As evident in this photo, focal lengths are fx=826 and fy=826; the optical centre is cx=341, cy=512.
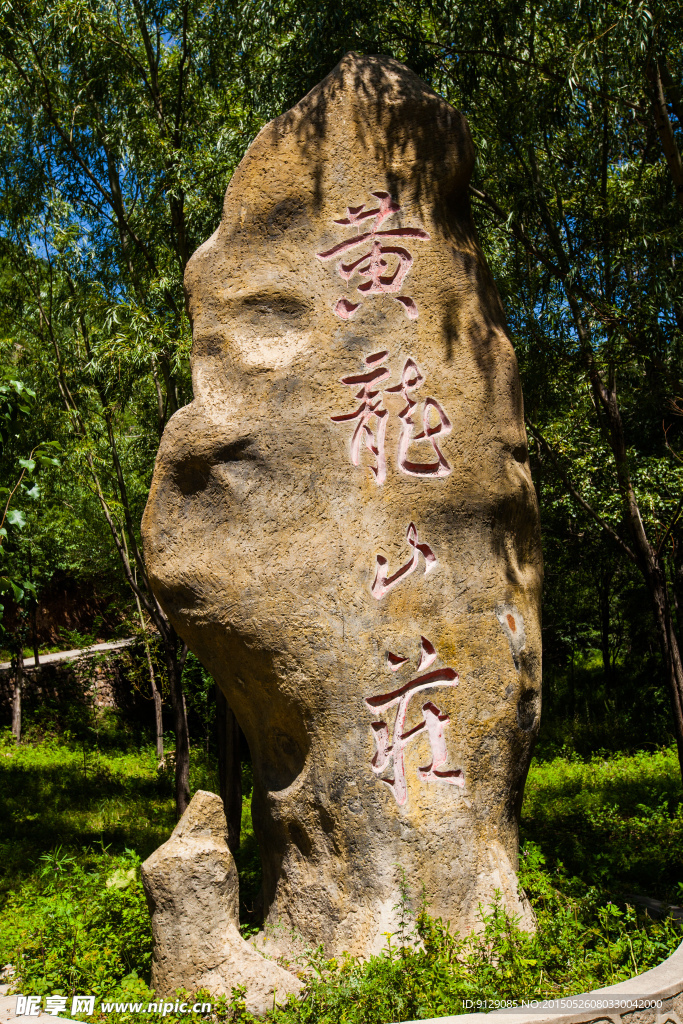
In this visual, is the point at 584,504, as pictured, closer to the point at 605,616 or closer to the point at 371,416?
the point at 371,416

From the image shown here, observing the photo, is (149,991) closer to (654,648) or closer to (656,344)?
(656,344)

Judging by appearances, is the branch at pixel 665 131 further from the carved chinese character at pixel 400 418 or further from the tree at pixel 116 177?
the tree at pixel 116 177

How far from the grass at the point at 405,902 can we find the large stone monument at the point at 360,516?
0.79ft

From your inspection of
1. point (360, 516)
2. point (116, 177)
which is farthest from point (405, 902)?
point (116, 177)

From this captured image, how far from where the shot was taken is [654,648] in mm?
10125

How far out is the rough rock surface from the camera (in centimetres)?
323

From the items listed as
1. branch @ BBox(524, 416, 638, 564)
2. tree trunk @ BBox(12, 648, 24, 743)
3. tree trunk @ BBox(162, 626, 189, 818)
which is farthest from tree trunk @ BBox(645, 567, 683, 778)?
tree trunk @ BBox(12, 648, 24, 743)

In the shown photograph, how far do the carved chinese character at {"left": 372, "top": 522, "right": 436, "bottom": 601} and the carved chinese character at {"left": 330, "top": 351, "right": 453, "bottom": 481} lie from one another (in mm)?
302

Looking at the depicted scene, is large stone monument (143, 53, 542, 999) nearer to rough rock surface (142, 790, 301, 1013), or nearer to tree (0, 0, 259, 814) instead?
rough rock surface (142, 790, 301, 1013)

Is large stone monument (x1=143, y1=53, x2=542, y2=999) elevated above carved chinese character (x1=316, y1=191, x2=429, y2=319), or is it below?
below

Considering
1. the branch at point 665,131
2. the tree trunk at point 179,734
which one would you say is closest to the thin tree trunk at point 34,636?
the tree trunk at point 179,734

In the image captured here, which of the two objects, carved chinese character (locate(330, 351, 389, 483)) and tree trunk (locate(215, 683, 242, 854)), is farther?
tree trunk (locate(215, 683, 242, 854))

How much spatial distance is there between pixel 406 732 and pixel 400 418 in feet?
4.74

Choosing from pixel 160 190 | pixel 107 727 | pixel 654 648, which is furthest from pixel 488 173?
pixel 107 727
